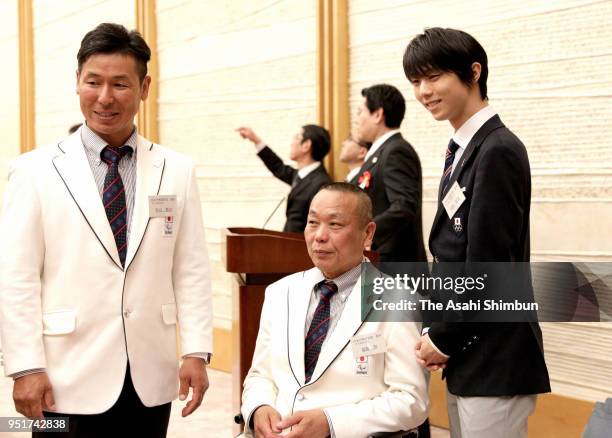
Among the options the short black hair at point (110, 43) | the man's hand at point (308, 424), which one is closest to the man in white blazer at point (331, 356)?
the man's hand at point (308, 424)

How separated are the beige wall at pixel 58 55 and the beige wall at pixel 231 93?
1.28 m

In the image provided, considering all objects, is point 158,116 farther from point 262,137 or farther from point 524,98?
point 524,98

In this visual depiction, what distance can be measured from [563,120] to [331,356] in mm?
2044

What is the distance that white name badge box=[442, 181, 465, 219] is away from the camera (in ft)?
7.43

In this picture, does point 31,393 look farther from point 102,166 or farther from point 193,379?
point 102,166

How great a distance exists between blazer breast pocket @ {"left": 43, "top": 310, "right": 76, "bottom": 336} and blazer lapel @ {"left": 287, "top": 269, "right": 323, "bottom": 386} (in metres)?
0.64

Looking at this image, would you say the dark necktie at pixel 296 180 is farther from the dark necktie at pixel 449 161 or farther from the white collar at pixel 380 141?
the dark necktie at pixel 449 161

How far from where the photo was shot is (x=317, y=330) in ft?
8.23

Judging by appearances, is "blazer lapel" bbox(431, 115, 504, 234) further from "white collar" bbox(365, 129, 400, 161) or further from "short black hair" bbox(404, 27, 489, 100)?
"white collar" bbox(365, 129, 400, 161)

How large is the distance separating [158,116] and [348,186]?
442 centimetres

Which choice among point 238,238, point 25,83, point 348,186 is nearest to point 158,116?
point 25,83

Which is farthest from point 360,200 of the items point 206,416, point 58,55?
point 58,55

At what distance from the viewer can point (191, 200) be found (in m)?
2.43

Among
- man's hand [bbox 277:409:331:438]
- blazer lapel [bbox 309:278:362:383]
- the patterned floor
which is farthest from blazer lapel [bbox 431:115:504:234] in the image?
the patterned floor
